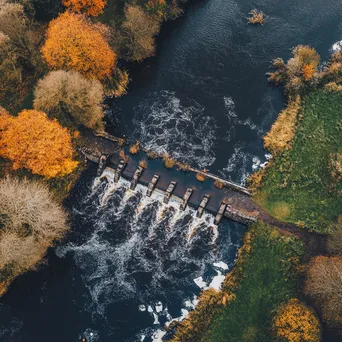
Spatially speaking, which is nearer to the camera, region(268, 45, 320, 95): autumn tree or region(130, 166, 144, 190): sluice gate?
region(130, 166, 144, 190): sluice gate

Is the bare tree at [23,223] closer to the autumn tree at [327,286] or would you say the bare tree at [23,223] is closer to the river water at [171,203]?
the river water at [171,203]

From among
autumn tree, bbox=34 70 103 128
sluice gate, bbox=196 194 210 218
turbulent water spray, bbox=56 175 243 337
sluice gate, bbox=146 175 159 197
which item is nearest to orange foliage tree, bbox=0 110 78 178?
autumn tree, bbox=34 70 103 128

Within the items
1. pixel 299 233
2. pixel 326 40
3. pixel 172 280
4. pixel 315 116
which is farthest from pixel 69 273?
pixel 326 40

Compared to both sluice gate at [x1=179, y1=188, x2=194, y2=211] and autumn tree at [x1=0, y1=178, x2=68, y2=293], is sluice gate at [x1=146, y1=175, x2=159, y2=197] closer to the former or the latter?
sluice gate at [x1=179, y1=188, x2=194, y2=211]

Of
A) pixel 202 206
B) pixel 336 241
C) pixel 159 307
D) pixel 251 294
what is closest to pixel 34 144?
pixel 202 206

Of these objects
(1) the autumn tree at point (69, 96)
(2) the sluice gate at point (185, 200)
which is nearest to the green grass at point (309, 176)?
Answer: (2) the sluice gate at point (185, 200)
